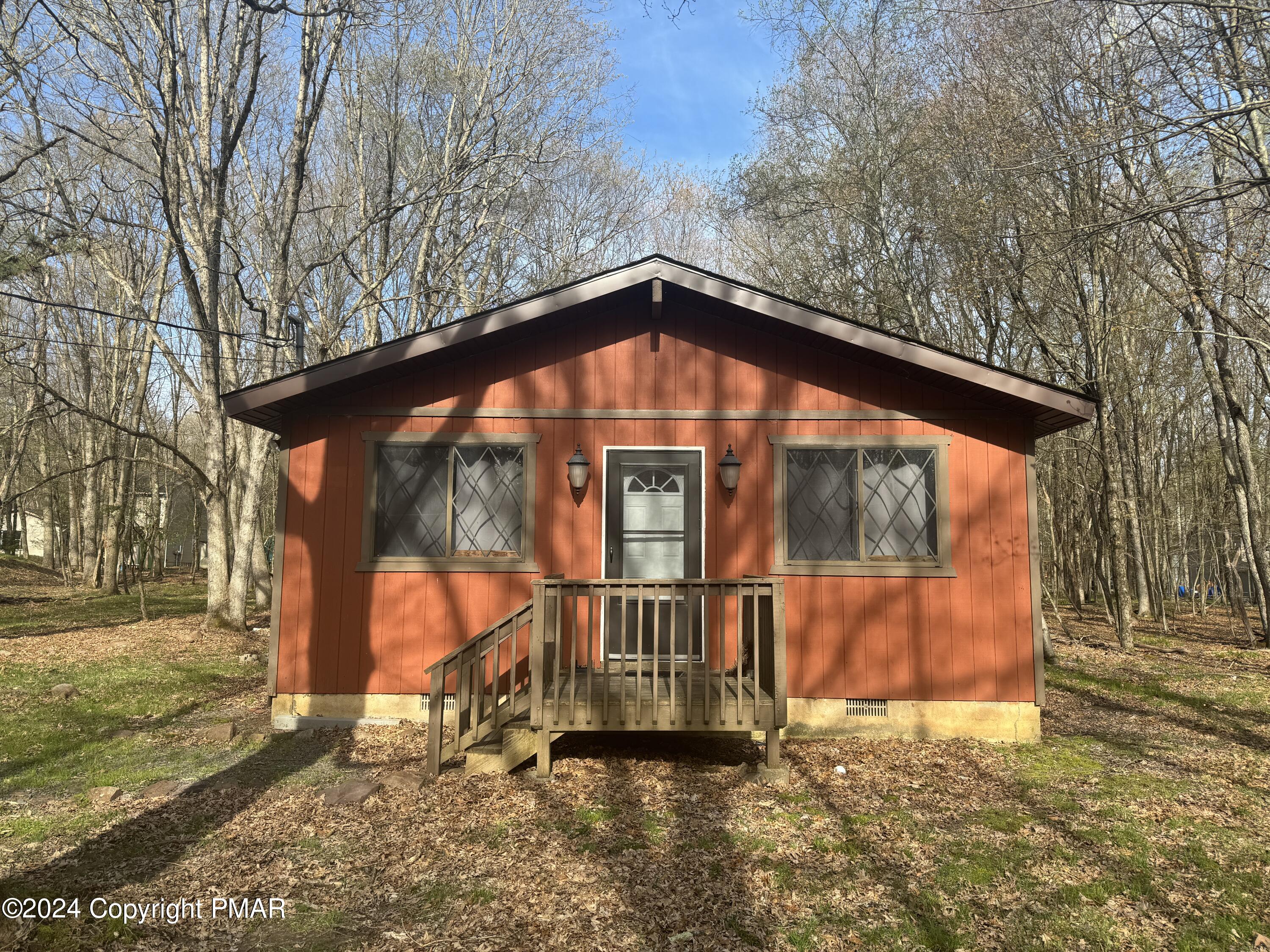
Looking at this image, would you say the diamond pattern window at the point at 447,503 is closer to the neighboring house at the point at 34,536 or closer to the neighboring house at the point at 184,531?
the neighboring house at the point at 184,531

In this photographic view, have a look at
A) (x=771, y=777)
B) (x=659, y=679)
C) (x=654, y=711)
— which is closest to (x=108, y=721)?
(x=659, y=679)

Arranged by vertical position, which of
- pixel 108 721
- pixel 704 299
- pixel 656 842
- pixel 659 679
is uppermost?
pixel 704 299

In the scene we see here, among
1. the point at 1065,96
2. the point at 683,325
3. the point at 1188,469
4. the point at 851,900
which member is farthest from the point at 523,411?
the point at 1188,469

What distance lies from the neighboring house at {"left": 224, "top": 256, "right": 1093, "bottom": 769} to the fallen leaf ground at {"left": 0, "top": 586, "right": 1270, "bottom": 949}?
0.68 metres

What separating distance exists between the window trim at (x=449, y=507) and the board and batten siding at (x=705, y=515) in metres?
0.06

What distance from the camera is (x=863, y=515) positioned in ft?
22.8

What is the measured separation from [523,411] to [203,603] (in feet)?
46.4

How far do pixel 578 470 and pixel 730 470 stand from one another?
54.2 inches

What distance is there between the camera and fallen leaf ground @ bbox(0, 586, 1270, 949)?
3480mm

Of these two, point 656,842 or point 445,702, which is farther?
point 445,702

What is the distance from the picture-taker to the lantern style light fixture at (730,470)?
272 inches

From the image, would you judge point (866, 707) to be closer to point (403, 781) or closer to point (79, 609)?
point (403, 781)

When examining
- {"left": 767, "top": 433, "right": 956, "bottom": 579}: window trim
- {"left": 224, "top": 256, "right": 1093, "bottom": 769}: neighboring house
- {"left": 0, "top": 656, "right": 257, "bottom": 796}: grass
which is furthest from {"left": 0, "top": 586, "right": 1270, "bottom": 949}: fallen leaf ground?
{"left": 767, "top": 433, "right": 956, "bottom": 579}: window trim

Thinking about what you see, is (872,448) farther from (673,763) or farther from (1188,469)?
(1188,469)
